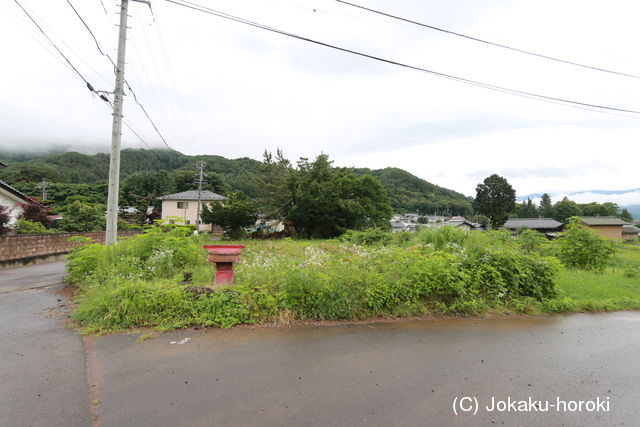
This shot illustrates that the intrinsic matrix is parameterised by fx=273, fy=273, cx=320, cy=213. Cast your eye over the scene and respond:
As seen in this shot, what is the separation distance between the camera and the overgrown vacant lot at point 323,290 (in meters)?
3.60

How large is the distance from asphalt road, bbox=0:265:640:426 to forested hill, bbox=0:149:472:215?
2290cm

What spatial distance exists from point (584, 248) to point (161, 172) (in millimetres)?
61066

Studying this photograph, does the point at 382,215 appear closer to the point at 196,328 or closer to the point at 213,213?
the point at 213,213

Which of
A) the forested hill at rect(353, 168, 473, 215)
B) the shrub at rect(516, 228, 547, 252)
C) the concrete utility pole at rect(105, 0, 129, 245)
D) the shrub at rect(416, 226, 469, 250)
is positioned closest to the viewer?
the concrete utility pole at rect(105, 0, 129, 245)

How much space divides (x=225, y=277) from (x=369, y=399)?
2.92 metres

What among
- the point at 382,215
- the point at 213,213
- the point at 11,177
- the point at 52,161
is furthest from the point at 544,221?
the point at 52,161

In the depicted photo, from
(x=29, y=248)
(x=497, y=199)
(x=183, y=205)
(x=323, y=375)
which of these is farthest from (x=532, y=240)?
(x=497, y=199)

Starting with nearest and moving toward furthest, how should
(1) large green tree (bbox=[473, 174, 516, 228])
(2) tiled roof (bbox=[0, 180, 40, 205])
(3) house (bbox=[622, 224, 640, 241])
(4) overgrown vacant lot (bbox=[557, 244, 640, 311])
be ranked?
(4) overgrown vacant lot (bbox=[557, 244, 640, 311]), (2) tiled roof (bbox=[0, 180, 40, 205]), (3) house (bbox=[622, 224, 640, 241]), (1) large green tree (bbox=[473, 174, 516, 228])

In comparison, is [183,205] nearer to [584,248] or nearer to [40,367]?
[40,367]

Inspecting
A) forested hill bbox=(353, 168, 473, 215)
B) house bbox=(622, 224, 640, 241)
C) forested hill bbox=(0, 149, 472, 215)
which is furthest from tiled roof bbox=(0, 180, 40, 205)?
forested hill bbox=(353, 168, 473, 215)

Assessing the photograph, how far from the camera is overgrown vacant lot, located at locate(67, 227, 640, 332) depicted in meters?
A: 3.60

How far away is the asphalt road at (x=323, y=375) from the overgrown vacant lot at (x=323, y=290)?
0.98ft

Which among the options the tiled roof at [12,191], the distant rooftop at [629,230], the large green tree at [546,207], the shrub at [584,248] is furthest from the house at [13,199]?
the large green tree at [546,207]

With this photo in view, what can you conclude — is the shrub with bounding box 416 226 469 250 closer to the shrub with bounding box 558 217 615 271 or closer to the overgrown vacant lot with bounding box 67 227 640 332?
the overgrown vacant lot with bounding box 67 227 640 332
